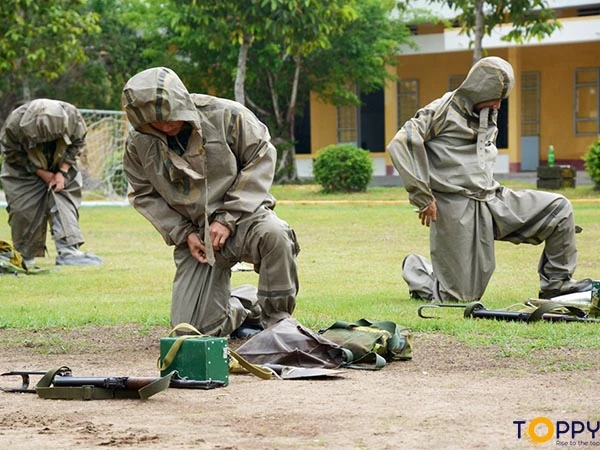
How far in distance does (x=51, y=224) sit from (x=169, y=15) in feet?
71.5

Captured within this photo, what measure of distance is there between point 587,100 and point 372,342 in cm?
3361

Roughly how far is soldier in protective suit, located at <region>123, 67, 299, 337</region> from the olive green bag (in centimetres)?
50

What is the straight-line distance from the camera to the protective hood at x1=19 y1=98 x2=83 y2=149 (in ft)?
49.1

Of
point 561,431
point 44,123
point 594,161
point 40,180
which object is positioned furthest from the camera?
point 594,161

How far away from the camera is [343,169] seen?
30.4m

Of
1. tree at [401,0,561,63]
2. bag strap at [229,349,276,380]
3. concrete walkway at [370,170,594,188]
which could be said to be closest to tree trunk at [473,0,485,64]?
tree at [401,0,561,63]

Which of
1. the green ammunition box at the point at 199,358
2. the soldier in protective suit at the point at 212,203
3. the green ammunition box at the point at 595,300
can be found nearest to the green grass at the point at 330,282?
the green ammunition box at the point at 595,300

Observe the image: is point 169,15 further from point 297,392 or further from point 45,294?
point 297,392

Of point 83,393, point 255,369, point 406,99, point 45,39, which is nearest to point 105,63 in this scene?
point 406,99

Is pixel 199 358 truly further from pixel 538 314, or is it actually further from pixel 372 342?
pixel 538 314

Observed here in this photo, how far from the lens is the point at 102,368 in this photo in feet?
25.2

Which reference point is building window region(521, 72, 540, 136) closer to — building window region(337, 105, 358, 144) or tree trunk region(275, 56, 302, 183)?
building window region(337, 105, 358, 144)

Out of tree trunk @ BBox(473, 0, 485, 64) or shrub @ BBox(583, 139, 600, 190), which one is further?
tree trunk @ BBox(473, 0, 485, 64)

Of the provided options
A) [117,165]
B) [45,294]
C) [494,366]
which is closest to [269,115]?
[117,165]
